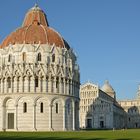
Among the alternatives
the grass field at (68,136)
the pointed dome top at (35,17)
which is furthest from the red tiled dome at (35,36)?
the grass field at (68,136)

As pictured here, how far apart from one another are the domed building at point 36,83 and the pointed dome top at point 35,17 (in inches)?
231

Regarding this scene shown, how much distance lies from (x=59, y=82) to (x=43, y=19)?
19.1 metres

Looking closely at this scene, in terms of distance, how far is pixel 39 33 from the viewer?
78.2 m

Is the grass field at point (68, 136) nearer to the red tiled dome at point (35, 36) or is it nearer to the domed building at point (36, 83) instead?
the domed building at point (36, 83)

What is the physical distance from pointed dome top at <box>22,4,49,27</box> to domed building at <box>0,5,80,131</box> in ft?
19.3

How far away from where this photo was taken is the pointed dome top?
8519 centimetres

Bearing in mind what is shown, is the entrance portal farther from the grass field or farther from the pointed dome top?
the pointed dome top

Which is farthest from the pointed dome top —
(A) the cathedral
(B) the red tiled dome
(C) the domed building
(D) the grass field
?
(A) the cathedral

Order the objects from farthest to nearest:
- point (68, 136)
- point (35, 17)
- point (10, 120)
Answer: point (35, 17) → point (10, 120) → point (68, 136)

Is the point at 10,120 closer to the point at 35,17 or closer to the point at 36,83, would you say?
the point at 36,83

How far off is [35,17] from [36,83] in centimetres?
1918

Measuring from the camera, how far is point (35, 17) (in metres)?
85.4

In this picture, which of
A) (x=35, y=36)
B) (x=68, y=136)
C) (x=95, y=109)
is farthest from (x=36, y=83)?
(x=95, y=109)

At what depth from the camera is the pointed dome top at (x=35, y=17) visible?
3354 inches
